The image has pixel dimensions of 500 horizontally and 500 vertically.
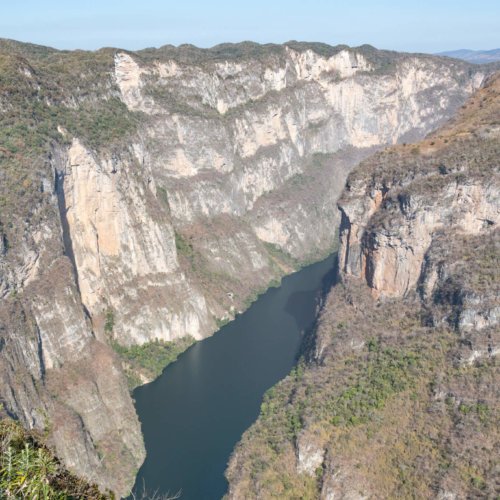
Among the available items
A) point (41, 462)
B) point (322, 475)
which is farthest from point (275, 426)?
point (41, 462)

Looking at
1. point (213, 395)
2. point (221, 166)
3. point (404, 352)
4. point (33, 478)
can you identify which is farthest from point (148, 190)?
point (33, 478)

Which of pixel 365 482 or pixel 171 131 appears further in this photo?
pixel 171 131

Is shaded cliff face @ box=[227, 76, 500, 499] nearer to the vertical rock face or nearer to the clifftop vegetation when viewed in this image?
the vertical rock face

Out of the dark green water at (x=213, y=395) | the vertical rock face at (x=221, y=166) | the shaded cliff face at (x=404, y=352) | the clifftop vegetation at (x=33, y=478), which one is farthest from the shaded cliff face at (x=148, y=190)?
the shaded cliff face at (x=404, y=352)

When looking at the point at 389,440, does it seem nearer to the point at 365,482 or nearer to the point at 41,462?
the point at 365,482

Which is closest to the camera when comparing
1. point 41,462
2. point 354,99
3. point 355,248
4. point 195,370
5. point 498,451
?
point 41,462
